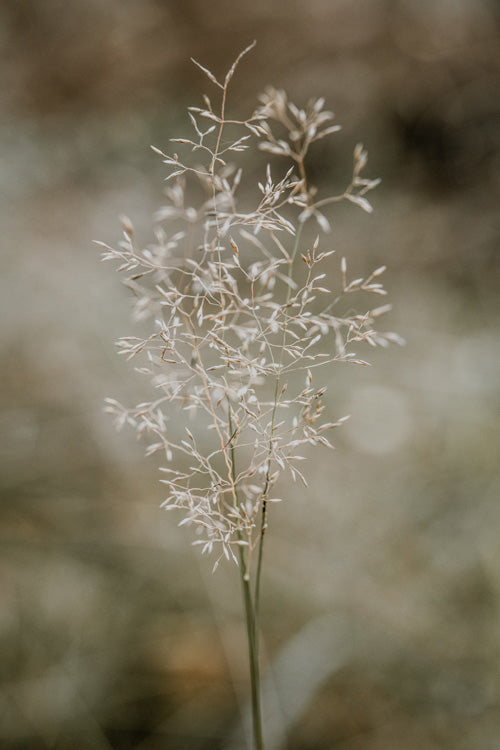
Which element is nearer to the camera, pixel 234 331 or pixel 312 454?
pixel 234 331

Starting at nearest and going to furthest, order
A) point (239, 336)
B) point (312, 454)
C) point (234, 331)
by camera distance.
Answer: point (239, 336) < point (234, 331) < point (312, 454)

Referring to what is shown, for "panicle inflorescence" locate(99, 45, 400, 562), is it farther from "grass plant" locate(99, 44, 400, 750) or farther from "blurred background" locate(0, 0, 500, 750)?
"blurred background" locate(0, 0, 500, 750)

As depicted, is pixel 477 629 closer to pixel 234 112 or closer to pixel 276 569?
pixel 276 569

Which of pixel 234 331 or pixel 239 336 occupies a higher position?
pixel 234 331

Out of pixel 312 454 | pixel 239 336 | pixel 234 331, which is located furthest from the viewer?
pixel 312 454

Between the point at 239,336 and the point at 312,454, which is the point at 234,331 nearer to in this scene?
the point at 239,336

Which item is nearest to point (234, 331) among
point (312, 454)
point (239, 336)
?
point (239, 336)
